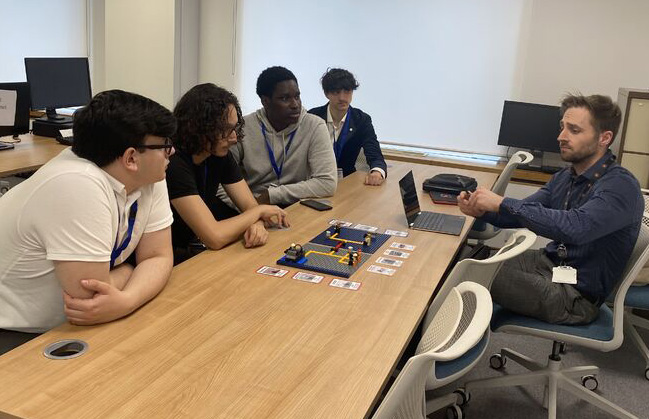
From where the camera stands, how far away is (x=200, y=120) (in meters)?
2.38

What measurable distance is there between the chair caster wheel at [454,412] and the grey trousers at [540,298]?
472mm

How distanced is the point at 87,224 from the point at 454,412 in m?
1.73

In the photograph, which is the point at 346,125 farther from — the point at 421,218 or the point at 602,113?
the point at 602,113

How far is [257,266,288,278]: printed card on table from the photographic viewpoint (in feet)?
6.78

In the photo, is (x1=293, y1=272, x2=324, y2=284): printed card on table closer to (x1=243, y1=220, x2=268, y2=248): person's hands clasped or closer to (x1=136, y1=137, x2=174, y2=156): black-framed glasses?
(x1=243, y1=220, x2=268, y2=248): person's hands clasped

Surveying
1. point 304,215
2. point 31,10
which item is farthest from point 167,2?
point 304,215

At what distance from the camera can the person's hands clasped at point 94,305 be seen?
61.8 inches

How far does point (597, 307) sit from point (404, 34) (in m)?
3.15

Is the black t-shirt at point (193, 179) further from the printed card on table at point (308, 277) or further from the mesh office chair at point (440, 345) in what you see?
the mesh office chair at point (440, 345)

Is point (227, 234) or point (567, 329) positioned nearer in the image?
point (227, 234)

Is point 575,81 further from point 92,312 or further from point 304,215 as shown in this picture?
point 92,312

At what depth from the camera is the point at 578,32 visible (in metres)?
4.64

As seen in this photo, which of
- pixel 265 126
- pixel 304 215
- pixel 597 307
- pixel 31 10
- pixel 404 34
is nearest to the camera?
pixel 597 307

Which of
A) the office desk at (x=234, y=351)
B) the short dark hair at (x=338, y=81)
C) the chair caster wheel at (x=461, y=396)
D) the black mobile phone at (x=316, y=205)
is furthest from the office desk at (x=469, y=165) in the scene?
the office desk at (x=234, y=351)
